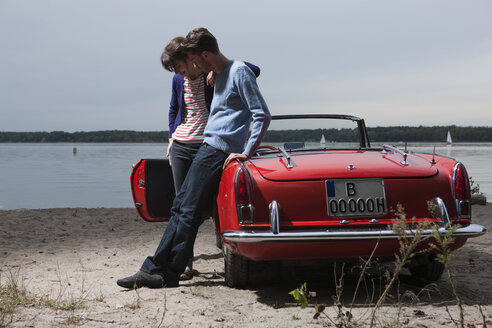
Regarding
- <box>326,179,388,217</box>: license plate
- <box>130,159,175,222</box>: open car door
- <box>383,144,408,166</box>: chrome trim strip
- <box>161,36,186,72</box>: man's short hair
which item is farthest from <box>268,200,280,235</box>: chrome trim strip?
<box>130,159,175,222</box>: open car door

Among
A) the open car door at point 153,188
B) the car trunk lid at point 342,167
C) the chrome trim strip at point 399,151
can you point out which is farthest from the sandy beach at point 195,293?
the chrome trim strip at point 399,151

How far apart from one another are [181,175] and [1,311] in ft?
6.22

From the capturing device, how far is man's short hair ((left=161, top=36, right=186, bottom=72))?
191 inches

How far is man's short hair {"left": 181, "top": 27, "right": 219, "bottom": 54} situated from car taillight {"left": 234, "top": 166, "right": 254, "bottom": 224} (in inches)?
43.8

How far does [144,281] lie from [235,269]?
2.67 ft

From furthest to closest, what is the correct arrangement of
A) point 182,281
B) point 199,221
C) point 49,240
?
point 49,240 → point 182,281 → point 199,221

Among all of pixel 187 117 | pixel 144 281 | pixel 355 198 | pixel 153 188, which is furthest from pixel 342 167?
pixel 153 188

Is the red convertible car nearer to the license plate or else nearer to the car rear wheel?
the license plate

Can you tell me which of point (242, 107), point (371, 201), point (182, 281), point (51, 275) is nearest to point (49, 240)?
point (51, 275)

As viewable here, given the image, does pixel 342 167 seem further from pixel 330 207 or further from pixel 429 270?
pixel 429 270

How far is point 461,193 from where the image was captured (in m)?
4.50

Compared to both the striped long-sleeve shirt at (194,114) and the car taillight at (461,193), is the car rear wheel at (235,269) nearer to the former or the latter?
the striped long-sleeve shirt at (194,114)

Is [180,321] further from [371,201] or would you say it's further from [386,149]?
[386,149]

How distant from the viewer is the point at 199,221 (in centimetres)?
509
